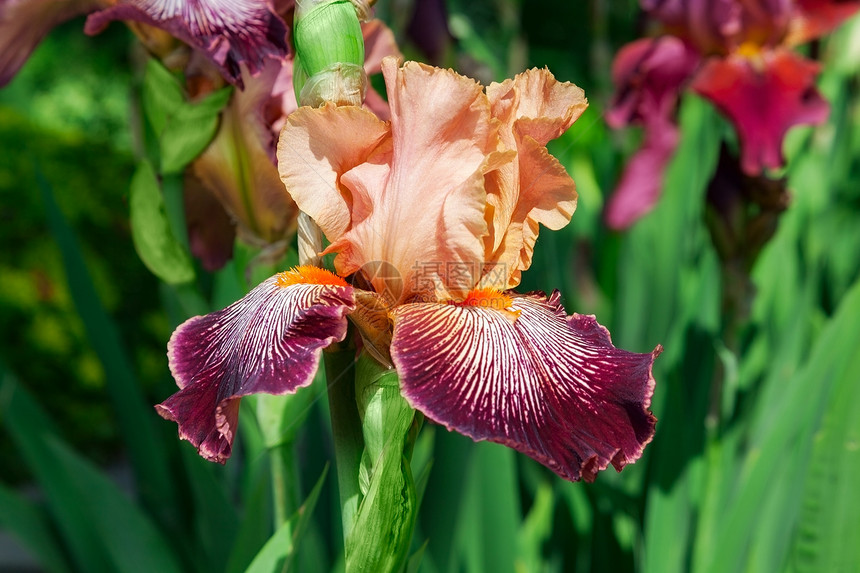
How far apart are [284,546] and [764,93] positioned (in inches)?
48.2

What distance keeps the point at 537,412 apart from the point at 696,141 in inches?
49.5

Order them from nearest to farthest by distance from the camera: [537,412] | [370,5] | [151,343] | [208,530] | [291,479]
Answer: [537,412], [370,5], [291,479], [208,530], [151,343]

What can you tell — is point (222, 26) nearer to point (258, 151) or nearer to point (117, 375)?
point (258, 151)

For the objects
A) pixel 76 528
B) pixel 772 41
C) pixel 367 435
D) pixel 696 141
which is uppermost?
pixel 772 41

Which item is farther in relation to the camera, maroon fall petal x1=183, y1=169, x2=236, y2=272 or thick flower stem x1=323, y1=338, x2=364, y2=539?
maroon fall petal x1=183, y1=169, x2=236, y2=272

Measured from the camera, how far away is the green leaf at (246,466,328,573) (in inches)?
25.3

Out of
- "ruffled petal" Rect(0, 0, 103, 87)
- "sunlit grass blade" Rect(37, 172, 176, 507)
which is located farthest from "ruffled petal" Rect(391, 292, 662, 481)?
"sunlit grass blade" Rect(37, 172, 176, 507)

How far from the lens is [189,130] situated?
755 mm

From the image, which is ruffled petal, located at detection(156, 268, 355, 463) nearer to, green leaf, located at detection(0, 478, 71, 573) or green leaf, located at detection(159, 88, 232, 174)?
green leaf, located at detection(159, 88, 232, 174)

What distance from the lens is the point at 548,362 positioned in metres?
0.51

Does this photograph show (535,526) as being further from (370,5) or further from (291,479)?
(370,5)

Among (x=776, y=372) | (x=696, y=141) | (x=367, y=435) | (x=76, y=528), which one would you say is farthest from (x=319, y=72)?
(x=696, y=141)

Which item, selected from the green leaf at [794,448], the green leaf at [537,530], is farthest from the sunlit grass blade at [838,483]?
the green leaf at [537,530]

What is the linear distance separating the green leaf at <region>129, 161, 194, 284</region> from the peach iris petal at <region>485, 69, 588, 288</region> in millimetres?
405
